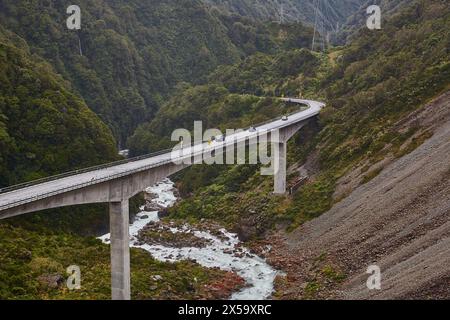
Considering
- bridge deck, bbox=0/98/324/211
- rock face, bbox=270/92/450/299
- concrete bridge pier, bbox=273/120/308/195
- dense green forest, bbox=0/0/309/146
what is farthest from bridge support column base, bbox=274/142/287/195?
dense green forest, bbox=0/0/309/146

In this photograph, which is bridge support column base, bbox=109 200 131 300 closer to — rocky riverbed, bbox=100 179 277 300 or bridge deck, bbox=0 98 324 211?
bridge deck, bbox=0 98 324 211


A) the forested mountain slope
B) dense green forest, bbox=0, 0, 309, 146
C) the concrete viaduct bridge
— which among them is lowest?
the concrete viaduct bridge

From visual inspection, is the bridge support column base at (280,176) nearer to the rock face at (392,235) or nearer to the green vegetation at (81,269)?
the rock face at (392,235)

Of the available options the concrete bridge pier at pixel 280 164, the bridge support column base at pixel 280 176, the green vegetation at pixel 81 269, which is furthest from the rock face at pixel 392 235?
the concrete bridge pier at pixel 280 164

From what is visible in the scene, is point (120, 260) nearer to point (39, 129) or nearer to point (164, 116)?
point (39, 129)
